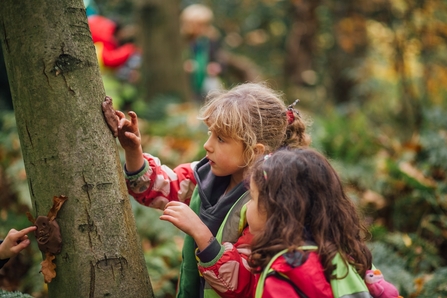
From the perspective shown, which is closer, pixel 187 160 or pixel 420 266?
pixel 420 266

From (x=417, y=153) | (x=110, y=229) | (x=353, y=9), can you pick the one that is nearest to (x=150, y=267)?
(x=110, y=229)

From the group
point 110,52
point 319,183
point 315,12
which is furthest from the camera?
point 315,12

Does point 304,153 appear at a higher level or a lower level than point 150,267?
higher

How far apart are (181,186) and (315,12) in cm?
1174

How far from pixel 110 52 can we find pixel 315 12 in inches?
262

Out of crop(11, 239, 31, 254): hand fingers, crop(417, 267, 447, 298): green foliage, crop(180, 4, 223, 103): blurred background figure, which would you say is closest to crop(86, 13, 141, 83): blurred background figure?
crop(180, 4, 223, 103): blurred background figure

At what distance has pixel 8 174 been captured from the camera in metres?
5.39

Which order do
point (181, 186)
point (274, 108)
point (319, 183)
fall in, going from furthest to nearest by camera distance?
point (181, 186), point (274, 108), point (319, 183)

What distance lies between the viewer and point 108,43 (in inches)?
351

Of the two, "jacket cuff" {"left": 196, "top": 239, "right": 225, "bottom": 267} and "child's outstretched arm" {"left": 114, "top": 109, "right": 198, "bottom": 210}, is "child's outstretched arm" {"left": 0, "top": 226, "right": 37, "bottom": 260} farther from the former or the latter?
"jacket cuff" {"left": 196, "top": 239, "right": 225, "bottom": 267}

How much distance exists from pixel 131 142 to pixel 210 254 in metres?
0.76

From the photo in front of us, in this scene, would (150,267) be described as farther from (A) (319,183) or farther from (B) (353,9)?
(B) (353,9)

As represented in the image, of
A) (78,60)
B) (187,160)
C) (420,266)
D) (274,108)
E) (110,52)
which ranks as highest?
(110,52)

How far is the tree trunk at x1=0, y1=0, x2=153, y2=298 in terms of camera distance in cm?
208
